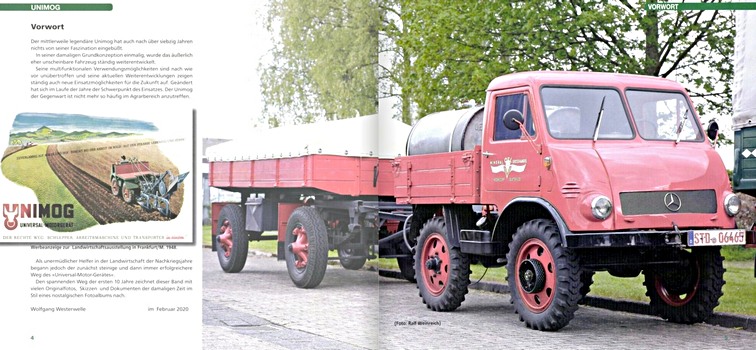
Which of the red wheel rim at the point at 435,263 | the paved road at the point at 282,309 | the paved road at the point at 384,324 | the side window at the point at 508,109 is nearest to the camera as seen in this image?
the paved road at the point at 282,309

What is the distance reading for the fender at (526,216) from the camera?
33.5 feet

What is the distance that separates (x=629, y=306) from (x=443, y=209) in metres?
2.25

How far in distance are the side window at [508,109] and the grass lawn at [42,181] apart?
557cm

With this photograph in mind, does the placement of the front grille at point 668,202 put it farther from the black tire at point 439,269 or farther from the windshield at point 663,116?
the black tire at point 439,269

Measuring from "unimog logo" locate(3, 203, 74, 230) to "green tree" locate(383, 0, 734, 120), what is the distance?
903cm

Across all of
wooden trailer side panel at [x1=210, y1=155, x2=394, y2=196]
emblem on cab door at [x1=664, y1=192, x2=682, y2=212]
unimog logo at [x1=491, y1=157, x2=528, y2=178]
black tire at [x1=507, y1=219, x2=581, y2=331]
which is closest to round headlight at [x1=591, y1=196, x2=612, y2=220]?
black tire at [x1=507, y1=219, x2=581, y2=331]

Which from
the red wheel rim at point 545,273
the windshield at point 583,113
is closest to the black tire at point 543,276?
the red wheel rim at point 545,273

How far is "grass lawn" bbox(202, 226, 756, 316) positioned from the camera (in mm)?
11473

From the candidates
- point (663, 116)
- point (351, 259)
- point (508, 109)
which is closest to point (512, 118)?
point (508, 109)

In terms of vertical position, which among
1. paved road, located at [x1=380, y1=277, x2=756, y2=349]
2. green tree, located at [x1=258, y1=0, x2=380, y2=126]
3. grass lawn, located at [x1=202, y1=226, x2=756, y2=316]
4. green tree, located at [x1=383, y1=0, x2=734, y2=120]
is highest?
green tree, located at [x1=383, y1=0, x2=734, y2=120]

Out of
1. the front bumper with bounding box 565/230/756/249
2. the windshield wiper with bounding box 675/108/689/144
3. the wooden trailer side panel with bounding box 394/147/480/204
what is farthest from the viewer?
the wooden trailer side panel with bounding box 394/147/480/204

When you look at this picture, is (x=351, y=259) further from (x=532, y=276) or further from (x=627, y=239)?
(x=627, y=239)

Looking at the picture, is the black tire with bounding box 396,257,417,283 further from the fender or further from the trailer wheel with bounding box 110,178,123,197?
the trailer wheel with bounding box 110,178,123,197

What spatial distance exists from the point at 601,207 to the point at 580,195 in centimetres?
22
